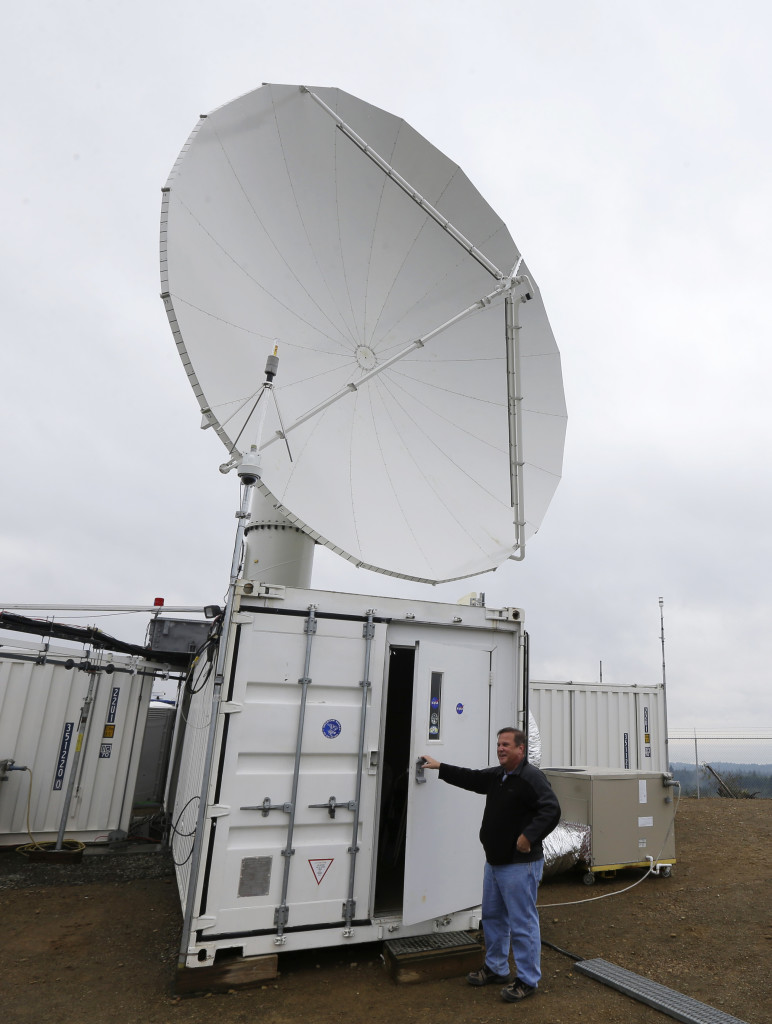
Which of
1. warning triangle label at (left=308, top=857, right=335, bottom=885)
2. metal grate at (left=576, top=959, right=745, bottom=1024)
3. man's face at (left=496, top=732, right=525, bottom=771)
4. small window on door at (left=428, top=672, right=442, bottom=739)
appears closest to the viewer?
metal grate at (left=576, top=959, right=745, bottom=1024)

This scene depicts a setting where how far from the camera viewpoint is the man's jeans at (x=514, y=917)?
14.6 ft

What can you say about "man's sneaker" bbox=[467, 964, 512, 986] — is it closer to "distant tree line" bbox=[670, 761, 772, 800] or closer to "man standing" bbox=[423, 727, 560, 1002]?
"man standing" bbox=[423, 727, 560, 1002]

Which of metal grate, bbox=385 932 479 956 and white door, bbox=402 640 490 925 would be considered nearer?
metal grate, bbox=385 932 479 956

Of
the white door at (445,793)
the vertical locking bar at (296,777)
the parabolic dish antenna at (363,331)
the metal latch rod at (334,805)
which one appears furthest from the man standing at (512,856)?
the parabolic dish antenna at (363,331)

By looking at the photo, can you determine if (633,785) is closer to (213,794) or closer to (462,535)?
(462,535)

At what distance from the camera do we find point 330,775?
200 inches

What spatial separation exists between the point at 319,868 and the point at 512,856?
151 cm

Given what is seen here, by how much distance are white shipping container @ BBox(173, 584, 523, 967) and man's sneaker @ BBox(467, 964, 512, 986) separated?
1.62 ft

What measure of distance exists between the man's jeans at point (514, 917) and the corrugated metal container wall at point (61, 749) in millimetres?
6470

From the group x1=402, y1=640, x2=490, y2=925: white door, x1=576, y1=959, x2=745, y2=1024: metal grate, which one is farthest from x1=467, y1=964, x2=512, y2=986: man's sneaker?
x1=576, y1=959, x2=745, y2=1024: metal grate

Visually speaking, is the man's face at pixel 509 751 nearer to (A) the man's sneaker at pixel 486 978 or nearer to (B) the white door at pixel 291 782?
(B) the white door at pixel 291 782

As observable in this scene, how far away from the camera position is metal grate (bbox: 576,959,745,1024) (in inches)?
160

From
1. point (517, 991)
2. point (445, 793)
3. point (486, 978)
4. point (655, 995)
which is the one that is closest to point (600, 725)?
point (445, 793)

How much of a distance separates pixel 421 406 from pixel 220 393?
2.76 metres
